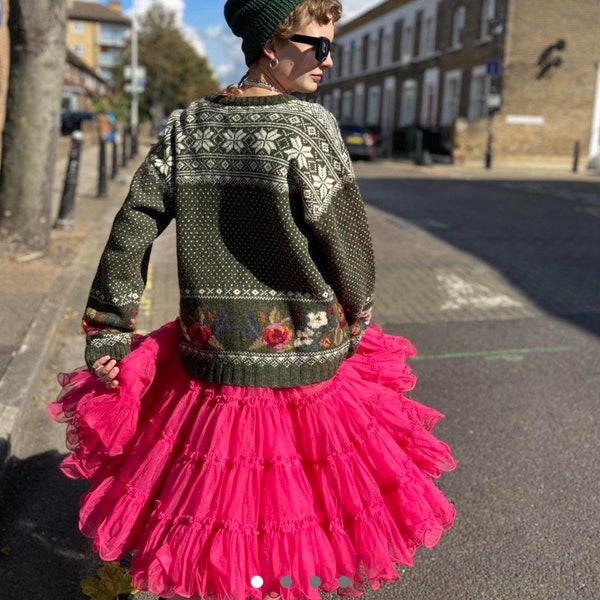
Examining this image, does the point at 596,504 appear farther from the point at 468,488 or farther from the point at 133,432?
the point at 133,432

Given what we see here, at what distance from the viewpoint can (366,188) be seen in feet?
56.9

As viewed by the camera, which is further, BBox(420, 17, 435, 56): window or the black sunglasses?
BBox(420, 17, 435, 56): window

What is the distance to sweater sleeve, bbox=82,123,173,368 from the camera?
205 centimetres

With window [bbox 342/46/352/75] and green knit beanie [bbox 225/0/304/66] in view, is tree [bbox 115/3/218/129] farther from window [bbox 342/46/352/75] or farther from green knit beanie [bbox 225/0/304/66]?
green knit beanie [bbox 225/0/304/66]

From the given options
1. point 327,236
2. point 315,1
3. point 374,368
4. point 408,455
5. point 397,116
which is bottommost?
point 408,455

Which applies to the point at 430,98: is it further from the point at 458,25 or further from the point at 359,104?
the point at 359,104

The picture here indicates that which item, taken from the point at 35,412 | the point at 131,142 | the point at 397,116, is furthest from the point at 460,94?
the point at 35,412

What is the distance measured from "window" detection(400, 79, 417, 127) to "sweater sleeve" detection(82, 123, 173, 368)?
127 ft

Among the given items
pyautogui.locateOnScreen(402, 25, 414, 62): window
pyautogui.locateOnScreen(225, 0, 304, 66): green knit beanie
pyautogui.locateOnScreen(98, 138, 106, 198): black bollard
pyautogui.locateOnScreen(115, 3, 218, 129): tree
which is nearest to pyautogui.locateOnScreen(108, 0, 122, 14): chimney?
pyautogui.locateOnScreen(115, 3, 218, 129): tree

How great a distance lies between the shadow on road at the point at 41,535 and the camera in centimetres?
275

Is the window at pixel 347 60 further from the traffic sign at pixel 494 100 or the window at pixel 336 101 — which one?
the traffic sign at pixel 494 100

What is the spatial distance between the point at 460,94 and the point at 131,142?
16.5m

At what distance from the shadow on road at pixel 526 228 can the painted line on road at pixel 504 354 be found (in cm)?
69

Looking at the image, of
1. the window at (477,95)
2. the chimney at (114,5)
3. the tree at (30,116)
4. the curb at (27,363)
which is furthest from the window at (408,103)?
the chimney at (114,5)
